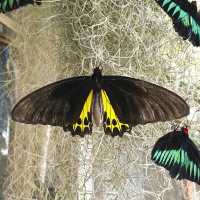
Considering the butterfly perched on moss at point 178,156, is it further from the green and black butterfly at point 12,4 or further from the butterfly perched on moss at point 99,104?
the green and black butterfly at point 12,4

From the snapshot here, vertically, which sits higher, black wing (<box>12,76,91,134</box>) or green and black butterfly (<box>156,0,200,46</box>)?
green and black butterfly (<box>156,0,200,46</box>)

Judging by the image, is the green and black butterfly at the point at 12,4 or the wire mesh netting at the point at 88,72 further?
the wire mesh netting at the point at 88,72

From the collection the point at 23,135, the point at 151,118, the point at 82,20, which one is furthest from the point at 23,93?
the point at 151,118

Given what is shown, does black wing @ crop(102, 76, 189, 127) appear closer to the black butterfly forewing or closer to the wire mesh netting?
the black butterfly forewing

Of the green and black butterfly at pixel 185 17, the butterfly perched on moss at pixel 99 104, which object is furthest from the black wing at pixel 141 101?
the green and black butterfly at pixel 185 17

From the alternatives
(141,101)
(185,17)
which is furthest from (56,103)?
(185,17)


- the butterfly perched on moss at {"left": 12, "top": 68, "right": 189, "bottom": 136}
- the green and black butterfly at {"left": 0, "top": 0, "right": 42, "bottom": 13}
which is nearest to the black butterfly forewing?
the butterfly perched on moss at {"left": 12, "top": 68, "right": 189, "bottom": 136}

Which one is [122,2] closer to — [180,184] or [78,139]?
[78,139]
